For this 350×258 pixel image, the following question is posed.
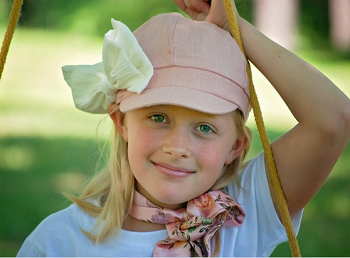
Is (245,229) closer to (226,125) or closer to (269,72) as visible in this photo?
(226,125)

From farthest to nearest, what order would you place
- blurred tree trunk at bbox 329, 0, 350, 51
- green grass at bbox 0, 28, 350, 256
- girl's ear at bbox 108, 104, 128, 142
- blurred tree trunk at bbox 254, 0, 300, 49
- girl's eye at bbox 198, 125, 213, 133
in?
blurred tree trunk at bbox 329, 0, 350, 51, blurred tree trunk at bbox 254, 0, 300, 49, green grass at bbox 0, 28, 350, 256, girl's ear at bbox 108, 104, 128, 142, girl's eye at bbox 198, 125, 213, 133

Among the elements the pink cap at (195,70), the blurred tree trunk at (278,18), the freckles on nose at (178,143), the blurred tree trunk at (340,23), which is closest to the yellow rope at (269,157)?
the pink cap at (195,70)

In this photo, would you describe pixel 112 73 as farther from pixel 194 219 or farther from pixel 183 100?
pixel 194 219

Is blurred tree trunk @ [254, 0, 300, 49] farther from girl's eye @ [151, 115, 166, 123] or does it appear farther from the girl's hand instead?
girl's eye @ [151, 115, 166, 123]

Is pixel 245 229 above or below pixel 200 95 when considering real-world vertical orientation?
below

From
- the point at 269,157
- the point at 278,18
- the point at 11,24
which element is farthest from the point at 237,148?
the point at 278,18

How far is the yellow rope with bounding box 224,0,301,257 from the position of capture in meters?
1.53

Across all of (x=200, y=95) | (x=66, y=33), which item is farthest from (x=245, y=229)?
(x=66, y=33)

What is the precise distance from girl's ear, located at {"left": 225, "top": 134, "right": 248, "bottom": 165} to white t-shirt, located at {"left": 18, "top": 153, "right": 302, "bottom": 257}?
6 centimetres

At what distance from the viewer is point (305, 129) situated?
5.30 ft

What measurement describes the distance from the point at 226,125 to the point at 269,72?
167 mm

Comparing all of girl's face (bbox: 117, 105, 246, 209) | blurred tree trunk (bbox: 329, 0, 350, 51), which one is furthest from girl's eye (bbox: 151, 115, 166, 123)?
blurred tree trunk (bbox: 329, 0, 350, 51)

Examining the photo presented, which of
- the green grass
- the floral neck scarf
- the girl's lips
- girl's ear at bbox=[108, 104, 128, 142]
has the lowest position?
the green grass

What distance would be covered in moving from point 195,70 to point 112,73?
20 cm
